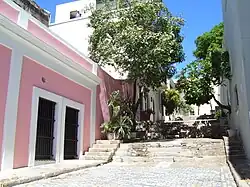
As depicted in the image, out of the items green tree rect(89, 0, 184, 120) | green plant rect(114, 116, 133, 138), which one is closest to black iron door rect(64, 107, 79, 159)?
green plant rect(114, 116, 133, 138)

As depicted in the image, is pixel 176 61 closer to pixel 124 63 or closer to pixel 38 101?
pixel 124 63

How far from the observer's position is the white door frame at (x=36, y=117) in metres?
8.44

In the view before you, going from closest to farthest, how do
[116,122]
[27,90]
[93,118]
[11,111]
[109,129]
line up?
[11,111], [27,90], [93,118], [109,129], [116,122]

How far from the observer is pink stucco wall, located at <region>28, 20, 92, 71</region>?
29.8 feet

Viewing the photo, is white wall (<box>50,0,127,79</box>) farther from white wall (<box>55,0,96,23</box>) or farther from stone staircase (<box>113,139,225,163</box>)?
stone staircase (<box>113,139,225,163</box>)

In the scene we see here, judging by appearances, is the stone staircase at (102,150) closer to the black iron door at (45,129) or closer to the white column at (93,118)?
the white column at (93,118)

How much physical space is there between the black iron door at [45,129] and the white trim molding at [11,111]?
1.39 metres

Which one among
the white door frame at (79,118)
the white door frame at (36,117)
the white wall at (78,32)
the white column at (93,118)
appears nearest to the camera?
the white door frame at (36,117)

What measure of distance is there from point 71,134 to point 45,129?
5.97 ft

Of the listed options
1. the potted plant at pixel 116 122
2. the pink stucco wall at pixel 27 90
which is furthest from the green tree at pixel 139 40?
the pink stucco wall at pixel 27 90

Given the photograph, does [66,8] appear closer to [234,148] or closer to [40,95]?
[40,95]

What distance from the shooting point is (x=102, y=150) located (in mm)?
11578

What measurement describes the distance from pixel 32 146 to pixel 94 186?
11.5 ft

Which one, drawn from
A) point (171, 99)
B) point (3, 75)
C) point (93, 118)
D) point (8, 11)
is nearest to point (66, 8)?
point (171, 99)
